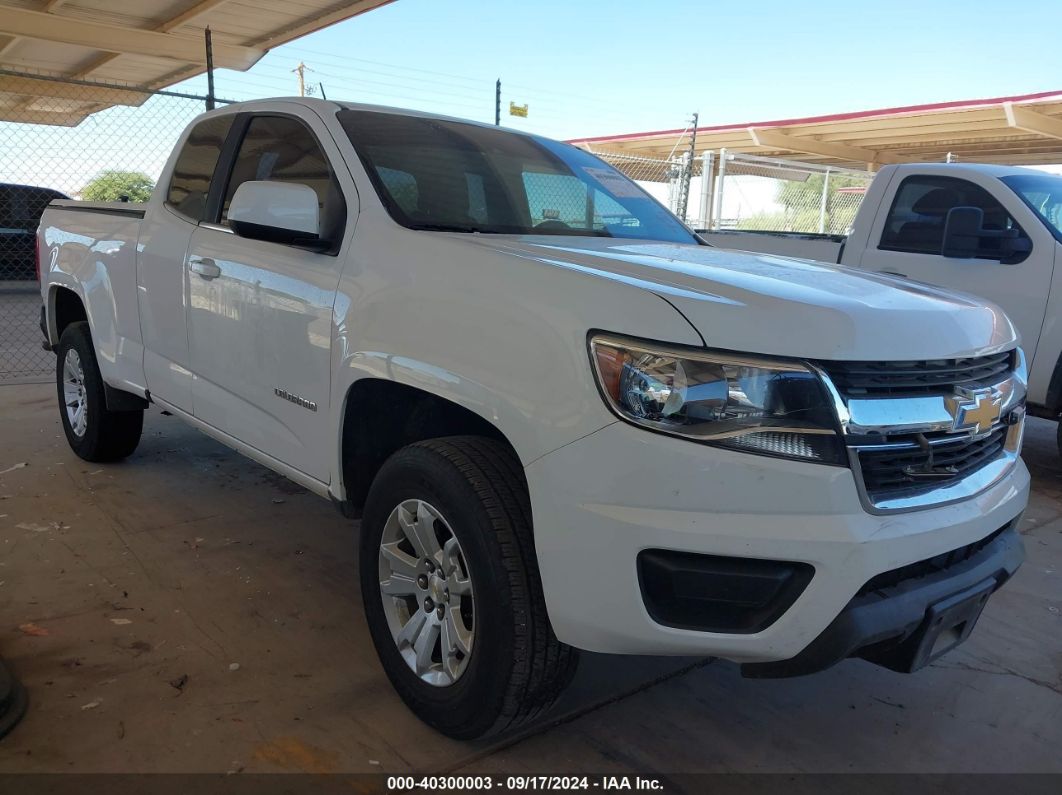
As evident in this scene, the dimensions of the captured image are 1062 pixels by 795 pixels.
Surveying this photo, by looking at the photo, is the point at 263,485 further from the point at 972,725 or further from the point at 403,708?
the point at 972,725

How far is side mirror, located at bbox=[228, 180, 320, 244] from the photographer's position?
2.69 m

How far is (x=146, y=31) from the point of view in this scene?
14664 millimetres

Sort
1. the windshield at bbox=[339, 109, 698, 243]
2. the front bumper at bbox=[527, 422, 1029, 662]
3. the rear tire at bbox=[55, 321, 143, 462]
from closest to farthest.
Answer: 1. the front bumper at bbox=[527, 422, 1029, 662]
2. the windshield at bbox=[339, 109, 698, 243]
3. the rear tire at bbox=[55, 321, 143, 462]

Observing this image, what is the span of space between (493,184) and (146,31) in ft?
47.0

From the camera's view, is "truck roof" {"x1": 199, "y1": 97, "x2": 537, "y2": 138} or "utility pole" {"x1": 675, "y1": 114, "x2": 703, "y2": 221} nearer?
"truck roof" {"x1": 199, "y1": 97, "x2": 537, "y2": 138}

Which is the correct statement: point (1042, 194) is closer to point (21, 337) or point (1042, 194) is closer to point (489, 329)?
point (489, 329)

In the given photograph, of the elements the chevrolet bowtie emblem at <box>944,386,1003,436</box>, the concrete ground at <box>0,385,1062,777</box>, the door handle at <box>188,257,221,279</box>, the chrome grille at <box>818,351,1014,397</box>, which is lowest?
the concrete ground at <box>0,385,1062,777</box>

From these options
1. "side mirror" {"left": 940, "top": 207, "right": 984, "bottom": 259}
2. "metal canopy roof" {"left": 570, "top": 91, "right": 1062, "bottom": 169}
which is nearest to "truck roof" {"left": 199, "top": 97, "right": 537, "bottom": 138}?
"side mirror" {"left": 940, "top": 207, "right": 984, "bottom": 259}

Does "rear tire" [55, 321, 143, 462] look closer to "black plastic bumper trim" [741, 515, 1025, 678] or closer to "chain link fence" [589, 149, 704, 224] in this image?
"black plastic bumper trim" [741, 515, 1025, 678]

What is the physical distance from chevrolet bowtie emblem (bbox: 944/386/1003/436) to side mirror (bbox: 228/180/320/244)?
1923mm

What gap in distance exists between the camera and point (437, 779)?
7.32 ft

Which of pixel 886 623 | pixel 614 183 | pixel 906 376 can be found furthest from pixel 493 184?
pixel 886 623

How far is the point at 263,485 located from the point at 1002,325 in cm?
366

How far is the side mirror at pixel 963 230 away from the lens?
197 inches
